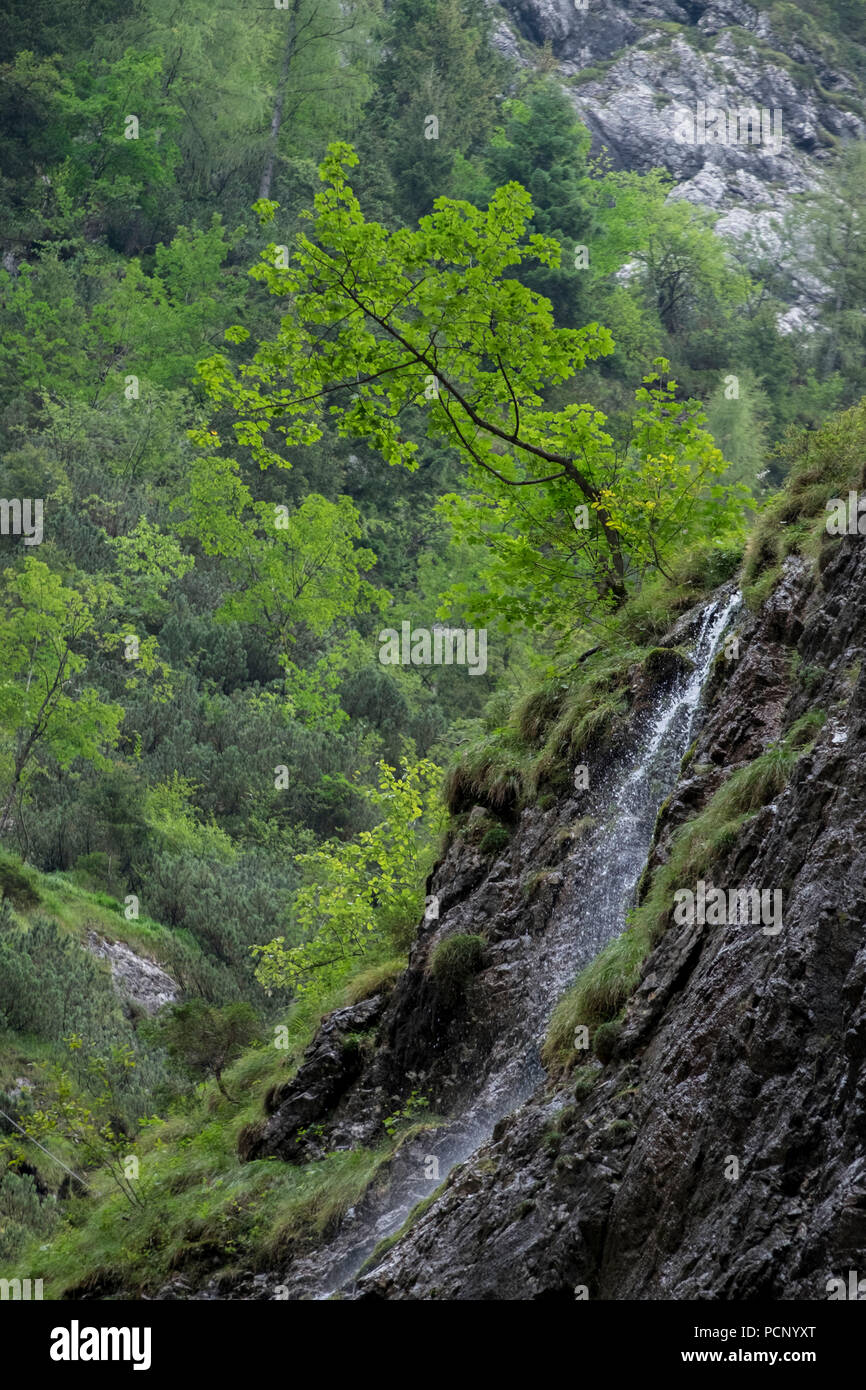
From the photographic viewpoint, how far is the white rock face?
22047 mm

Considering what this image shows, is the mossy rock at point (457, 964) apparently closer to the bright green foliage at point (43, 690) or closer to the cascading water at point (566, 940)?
the cascading water at point (566, 940)

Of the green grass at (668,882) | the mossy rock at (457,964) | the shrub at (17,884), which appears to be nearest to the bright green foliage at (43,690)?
the shrub at (17,884)

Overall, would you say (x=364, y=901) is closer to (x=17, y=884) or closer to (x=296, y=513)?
(x=17, y=884)

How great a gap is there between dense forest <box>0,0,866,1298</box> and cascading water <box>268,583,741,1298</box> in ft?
1.45

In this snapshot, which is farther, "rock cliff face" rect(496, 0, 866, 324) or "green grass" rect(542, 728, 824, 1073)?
"rock cliff face" rect(496, 0, 866, 324)

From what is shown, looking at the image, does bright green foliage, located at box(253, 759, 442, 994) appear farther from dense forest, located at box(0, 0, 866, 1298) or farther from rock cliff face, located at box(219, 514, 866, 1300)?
rock cliff face, located at box(219, 514, 866, 1300)

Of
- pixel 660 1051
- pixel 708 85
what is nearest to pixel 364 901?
pixel 660 1051

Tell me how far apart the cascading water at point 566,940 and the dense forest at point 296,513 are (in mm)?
442

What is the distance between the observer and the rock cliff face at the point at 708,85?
64.9 m

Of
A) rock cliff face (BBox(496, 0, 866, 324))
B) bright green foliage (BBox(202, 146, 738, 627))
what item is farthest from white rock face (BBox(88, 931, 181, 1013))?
rock cliff face (BBox(496, 0, 866, 324))

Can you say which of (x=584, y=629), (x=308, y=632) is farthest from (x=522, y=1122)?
(x=308, y=632)

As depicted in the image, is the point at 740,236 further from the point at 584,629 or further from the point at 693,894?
the point at 693,894

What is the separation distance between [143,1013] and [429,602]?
21.3m
